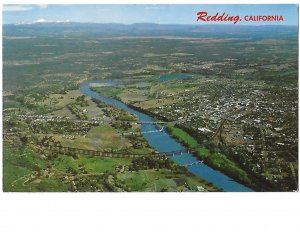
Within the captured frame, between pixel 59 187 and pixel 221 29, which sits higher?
pixel 221 29

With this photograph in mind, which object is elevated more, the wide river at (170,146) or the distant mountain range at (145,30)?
the distant mountain range at (145,30)

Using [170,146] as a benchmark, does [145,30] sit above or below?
above

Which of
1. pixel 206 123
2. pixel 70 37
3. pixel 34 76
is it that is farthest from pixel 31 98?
pixel 206 123

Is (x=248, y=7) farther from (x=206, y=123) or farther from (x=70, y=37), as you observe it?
(x=70, y=37)

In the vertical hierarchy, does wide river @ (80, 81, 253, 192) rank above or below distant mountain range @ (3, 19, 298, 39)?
below

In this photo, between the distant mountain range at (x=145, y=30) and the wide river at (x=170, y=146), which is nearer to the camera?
the wide river at (x=170, y=146)

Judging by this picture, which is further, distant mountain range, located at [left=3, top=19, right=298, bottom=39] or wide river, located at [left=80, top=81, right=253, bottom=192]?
distant mountain range, located at [left=3, top=19, right=298, bottom=39]

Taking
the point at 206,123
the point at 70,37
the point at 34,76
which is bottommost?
the point at 206,123

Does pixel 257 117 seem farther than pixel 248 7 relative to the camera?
Yes
